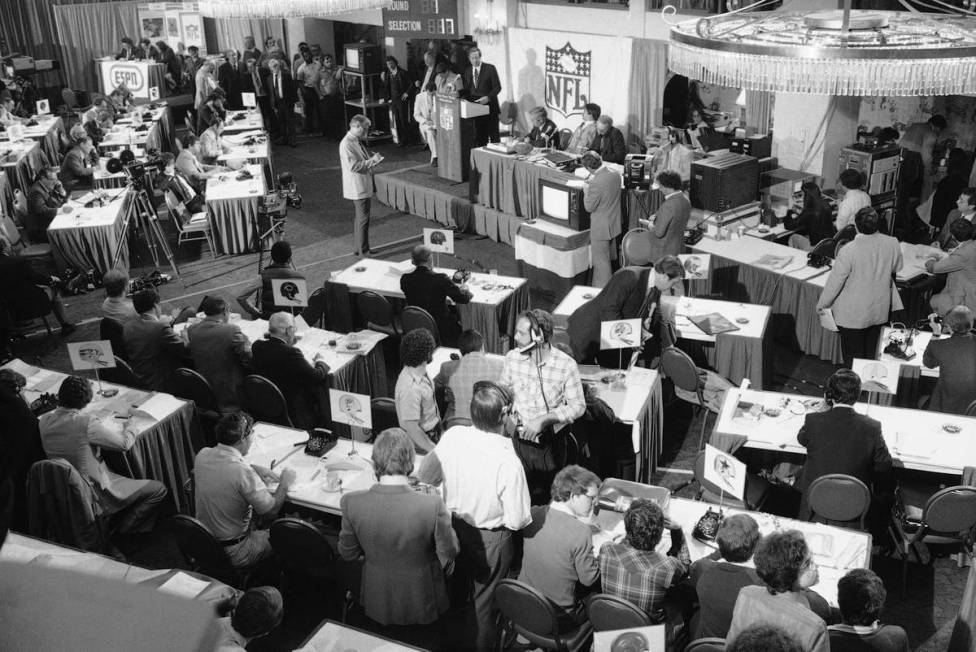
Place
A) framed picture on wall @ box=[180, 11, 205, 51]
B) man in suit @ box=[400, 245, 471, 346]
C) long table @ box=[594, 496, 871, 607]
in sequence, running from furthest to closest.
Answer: framed picture on wall @ box=[180, 11, 205, 51] < man in suit @ box=[400, 245, 471, 346] < long table @ box=[594, 496, 871, 607]

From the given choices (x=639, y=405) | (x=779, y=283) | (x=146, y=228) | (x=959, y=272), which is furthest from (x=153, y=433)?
(x=959, y=272)

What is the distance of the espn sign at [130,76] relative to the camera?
18.9 metres

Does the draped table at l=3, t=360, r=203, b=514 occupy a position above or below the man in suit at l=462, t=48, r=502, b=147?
below

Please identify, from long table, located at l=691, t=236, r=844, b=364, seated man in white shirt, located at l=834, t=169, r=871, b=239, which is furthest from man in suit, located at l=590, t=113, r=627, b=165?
seated man in white shirt, located at l=834, t=169, r=871, b=239

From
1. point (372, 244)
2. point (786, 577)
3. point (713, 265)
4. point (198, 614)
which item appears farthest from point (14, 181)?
point (198, 614)

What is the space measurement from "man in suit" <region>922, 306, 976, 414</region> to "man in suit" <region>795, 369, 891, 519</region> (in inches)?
48.1

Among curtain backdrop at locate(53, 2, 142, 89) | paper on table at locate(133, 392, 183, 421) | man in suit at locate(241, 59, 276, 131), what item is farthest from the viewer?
curtain backdrop at locate(53, 2, 142, 89)

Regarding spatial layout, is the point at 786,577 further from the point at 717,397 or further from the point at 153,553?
the point at 153,553

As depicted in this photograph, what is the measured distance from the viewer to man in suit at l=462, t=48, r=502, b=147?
39.6 feet

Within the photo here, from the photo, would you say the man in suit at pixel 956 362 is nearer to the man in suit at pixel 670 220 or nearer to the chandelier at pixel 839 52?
the chandelier at pixel 839 52

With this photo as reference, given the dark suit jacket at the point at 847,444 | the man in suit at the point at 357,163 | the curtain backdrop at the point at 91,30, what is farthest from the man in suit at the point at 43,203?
the curtain backdrop at the point at 91,30

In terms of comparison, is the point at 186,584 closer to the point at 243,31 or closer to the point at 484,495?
the point at 484,495

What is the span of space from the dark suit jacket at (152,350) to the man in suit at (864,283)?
15.8ft

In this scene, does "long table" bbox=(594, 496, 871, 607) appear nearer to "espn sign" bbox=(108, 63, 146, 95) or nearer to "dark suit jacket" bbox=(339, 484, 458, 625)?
"dark suit jacket" bbox=(339, 484, 458, 625)
